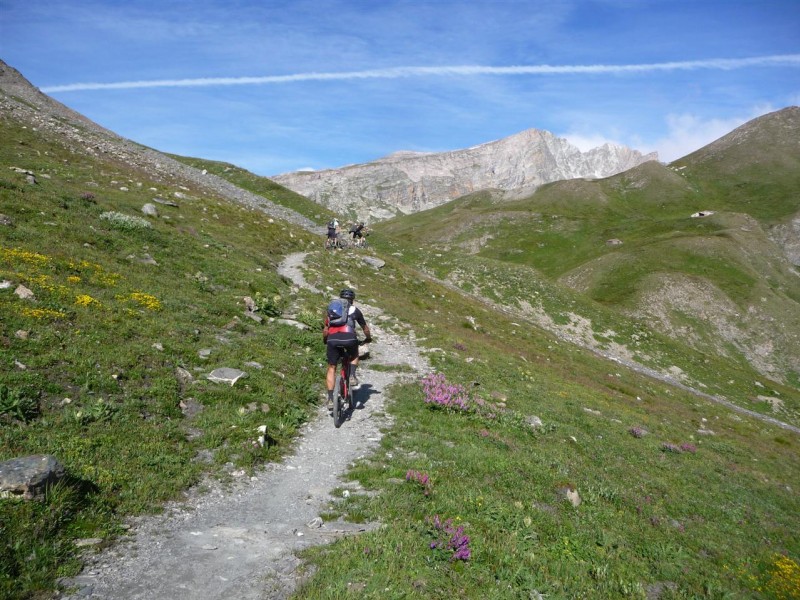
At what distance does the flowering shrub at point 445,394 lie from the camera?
55.5 feet

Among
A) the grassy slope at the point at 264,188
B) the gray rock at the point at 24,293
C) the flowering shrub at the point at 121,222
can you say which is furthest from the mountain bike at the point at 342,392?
the grassy slope at the point at 264,188

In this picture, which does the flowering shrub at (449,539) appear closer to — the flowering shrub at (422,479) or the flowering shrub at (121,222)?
the flowering shrub at (422,479)

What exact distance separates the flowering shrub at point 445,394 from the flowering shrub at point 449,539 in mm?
8328

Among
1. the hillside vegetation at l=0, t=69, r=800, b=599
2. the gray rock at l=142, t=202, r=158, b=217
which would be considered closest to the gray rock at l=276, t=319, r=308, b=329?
the hillside vegetation at l=0, t=69, r=800, b=599

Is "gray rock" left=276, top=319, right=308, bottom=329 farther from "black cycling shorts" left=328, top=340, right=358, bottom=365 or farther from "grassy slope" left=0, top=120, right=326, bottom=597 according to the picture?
"black cycling shorts" left=328, top=340, right=358, bottom=365

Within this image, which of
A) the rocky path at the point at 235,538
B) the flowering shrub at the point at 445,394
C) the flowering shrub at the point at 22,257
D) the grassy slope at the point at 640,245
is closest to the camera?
the rocky path at the point at 235,538

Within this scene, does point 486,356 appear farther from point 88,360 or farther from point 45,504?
point 45,504

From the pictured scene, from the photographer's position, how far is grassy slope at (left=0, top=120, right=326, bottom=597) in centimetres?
740

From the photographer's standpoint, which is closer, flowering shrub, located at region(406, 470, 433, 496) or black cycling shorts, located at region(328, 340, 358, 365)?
flowering shrub, located at region(406, 470, 433, 496)

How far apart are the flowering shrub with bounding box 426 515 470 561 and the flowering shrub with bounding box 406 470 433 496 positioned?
1.49m

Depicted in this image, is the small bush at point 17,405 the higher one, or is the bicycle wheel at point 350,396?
the small bush at point 17,405

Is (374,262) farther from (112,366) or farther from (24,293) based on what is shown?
(112,366)

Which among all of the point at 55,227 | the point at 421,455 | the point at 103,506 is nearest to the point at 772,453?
the point at 421,455

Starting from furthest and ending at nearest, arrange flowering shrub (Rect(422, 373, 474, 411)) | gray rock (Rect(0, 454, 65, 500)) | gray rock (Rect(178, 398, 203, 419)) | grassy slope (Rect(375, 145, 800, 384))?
1. grassy slope (Rect(375, 145, 800, 384))
2. flowering shrub (Rect(422, 373, 474, 411))
3. gray rock (Rect(178, 398, 203, 419))
4. gray rock (Rect(0, 454, 65, 500))
